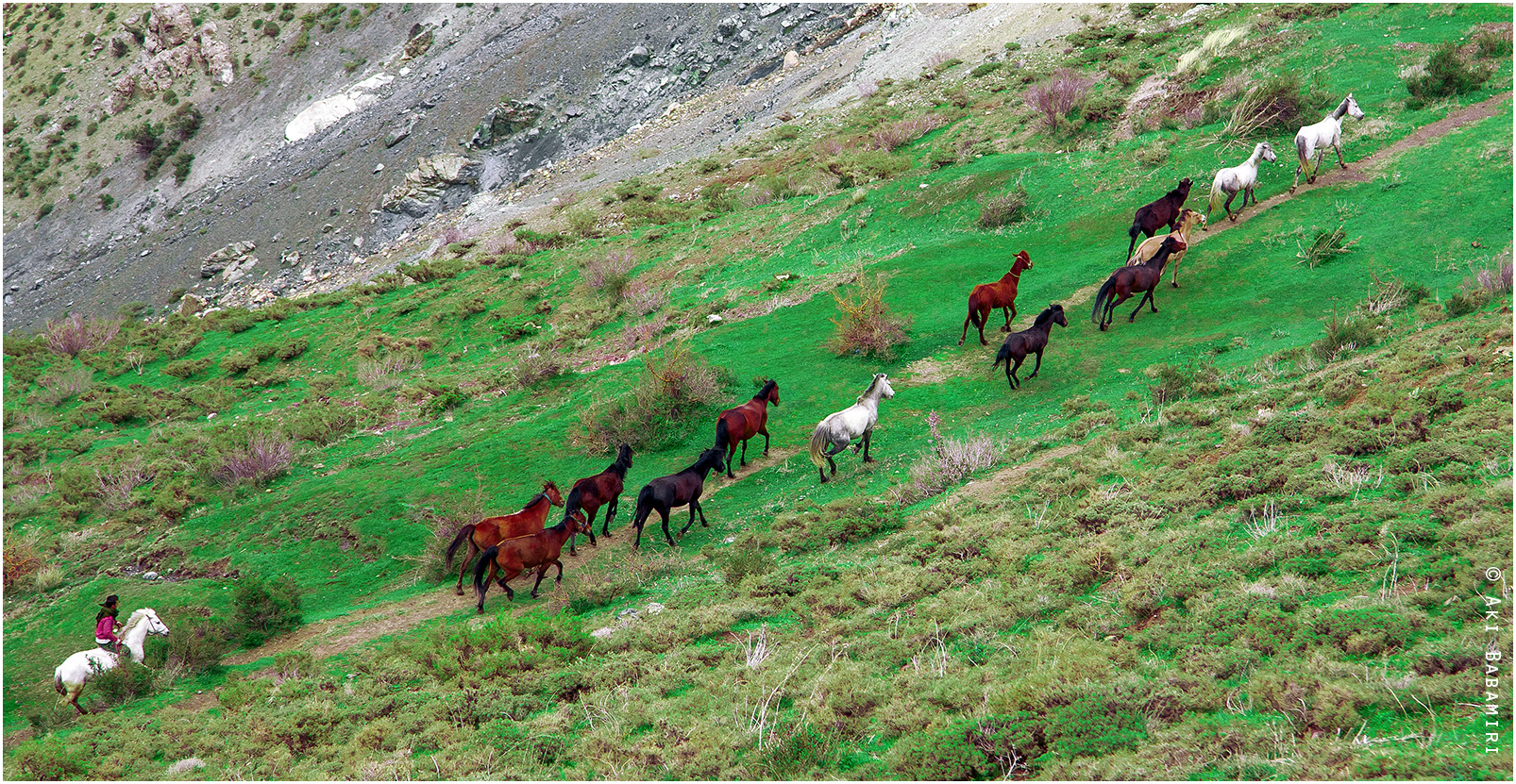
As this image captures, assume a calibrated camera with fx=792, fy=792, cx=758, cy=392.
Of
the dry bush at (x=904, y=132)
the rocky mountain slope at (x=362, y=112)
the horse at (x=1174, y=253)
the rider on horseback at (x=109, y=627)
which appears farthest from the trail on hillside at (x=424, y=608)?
the rocky mountain slope at (x=362, y=112)

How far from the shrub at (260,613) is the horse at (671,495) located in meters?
4.97

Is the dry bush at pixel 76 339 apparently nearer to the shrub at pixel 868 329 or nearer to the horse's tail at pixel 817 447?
the shrub at pixel 868 329

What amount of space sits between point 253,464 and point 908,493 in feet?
45.8

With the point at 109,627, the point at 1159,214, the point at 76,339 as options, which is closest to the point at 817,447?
the point at 109,627

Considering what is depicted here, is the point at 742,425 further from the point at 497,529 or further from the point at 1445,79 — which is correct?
the point at 1445,79

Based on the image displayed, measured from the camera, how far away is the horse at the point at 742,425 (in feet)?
45.5

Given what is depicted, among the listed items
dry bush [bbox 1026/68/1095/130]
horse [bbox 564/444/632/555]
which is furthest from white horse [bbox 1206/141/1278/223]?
horse [bbox 564/444/632/555]

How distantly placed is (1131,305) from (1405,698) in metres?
13.4

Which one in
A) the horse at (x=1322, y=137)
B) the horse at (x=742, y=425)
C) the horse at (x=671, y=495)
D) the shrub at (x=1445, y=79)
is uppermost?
the horse at (x=671, y=495)

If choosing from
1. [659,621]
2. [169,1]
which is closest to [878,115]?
[659,621]

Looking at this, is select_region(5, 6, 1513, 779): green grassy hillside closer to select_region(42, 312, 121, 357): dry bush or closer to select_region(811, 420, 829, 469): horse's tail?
select_region(811, 420, 829, 469): horse's tail

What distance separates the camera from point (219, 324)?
1196 inches

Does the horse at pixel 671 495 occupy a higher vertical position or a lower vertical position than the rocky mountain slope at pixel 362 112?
lower

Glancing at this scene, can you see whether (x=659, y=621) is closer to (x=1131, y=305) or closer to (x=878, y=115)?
(x=1131, y=305)
